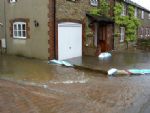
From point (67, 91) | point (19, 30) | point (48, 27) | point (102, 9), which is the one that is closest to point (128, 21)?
point (102, 9)

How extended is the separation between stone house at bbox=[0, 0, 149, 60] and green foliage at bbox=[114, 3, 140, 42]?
4.54 m

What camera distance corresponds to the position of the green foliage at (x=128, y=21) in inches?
1065

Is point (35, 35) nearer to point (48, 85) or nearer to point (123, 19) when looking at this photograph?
point (48, 85)

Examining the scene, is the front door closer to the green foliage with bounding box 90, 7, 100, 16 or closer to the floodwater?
the green foliage with bounding box 90, 7, 100, 16

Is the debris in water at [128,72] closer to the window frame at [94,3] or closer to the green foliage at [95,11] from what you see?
the green foliage at [95,11]

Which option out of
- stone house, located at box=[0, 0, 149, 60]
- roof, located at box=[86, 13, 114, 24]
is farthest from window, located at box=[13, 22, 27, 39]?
roof, located at box=[86, 13, 114, 24]

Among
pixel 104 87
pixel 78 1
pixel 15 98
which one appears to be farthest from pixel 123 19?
pixel 15 98

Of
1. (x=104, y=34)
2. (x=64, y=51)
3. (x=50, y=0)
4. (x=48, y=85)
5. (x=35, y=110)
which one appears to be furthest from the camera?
(x=104, y=34)

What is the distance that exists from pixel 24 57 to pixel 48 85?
26.3ft

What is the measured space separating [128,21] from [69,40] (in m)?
12.2

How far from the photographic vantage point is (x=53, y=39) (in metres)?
18.2

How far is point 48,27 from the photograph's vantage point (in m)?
17.9

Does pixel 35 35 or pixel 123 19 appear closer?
pixel 35 35

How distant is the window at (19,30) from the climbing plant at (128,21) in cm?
996
